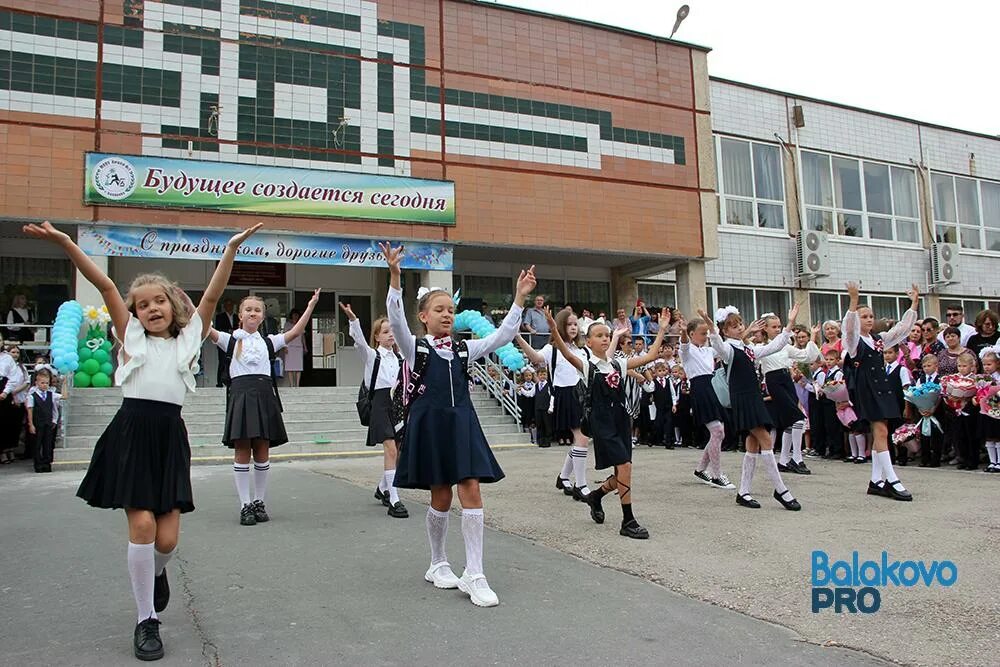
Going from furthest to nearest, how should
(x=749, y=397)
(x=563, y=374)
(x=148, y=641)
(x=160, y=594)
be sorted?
(x=563, y=374)
(x=749, y=397)
(x=160, y=594)
(x=148, y=641)

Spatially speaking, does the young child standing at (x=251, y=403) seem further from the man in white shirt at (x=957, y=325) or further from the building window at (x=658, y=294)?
the building window at (x=658, y=294)

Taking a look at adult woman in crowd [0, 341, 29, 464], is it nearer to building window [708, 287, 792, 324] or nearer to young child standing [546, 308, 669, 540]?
young child standing [546, 308, 669, 540]

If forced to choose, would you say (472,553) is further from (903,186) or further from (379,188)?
(903,186)

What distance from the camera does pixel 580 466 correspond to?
Result: 7.83 m

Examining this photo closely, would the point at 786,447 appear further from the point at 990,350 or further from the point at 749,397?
the point at 749,397

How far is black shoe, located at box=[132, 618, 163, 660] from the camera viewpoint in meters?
3.47

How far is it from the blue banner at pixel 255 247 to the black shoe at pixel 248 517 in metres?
10.6

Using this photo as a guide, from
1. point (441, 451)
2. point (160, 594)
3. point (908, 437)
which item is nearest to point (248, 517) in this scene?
point (160, 594)

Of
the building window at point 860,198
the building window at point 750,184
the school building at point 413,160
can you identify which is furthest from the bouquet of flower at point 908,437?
the building window at point 860,198

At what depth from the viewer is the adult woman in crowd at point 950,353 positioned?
10750mm

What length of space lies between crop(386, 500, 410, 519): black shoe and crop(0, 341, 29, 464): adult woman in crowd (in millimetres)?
8588

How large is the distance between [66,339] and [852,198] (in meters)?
23.4

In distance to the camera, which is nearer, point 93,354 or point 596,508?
point 596,508

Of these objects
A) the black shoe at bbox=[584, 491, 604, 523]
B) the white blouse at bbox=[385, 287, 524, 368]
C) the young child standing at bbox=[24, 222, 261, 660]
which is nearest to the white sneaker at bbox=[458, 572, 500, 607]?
the white blouse at bbox=[385, 287, 524, 368]
